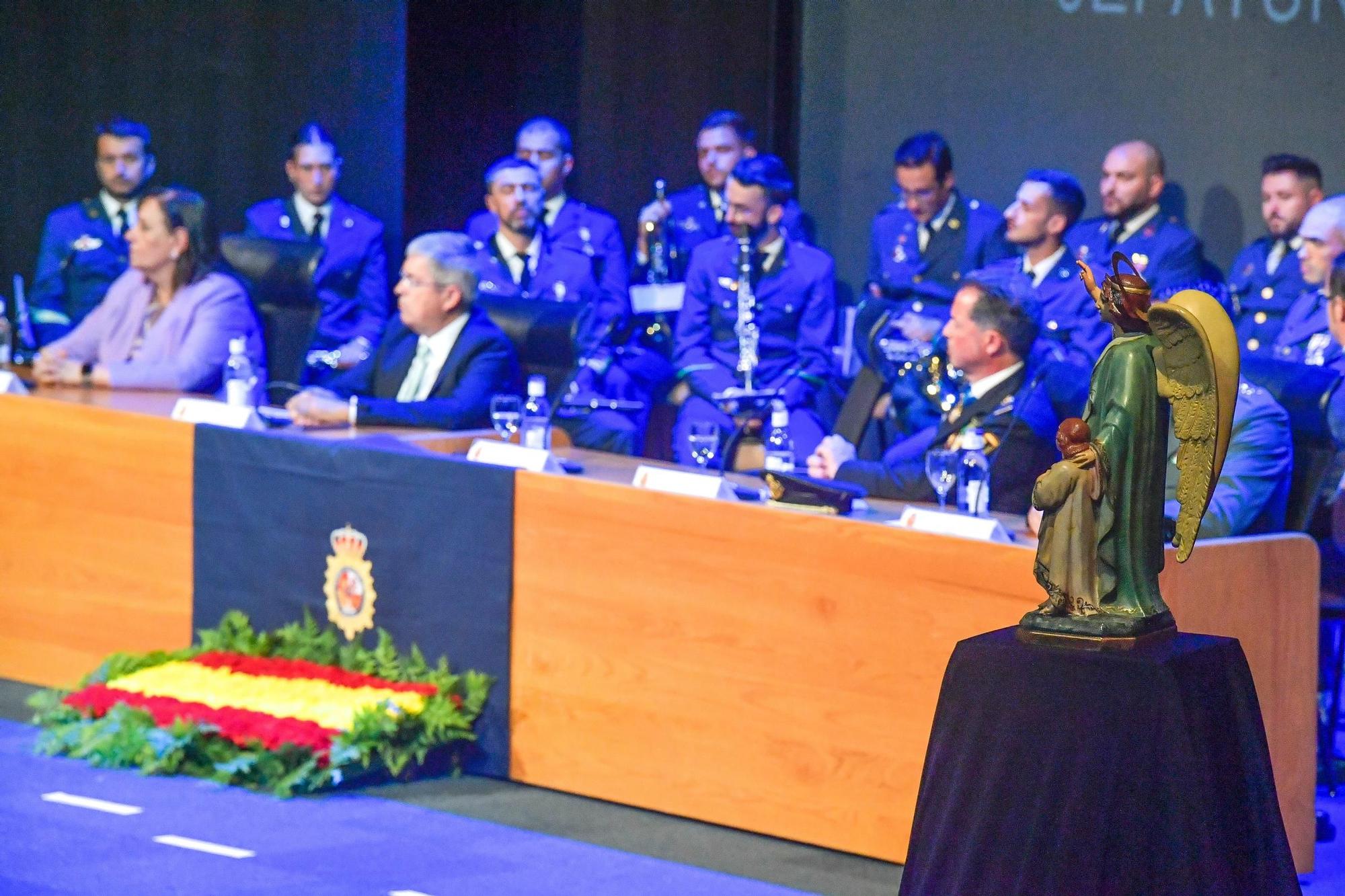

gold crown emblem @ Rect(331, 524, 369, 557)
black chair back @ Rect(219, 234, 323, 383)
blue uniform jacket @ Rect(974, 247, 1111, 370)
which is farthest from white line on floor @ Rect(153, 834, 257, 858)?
blue uniform jacket @ Rect(974, 247, 1111, 370)

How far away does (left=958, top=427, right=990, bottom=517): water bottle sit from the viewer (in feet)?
11.9

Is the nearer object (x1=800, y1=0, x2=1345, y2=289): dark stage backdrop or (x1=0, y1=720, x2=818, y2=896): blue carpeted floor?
(x1=0, y1=720, x2=818, y2=896): blue carpeted floor

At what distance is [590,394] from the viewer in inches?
225

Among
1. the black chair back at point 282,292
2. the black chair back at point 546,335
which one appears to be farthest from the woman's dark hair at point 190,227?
the black chair back at point 546,335

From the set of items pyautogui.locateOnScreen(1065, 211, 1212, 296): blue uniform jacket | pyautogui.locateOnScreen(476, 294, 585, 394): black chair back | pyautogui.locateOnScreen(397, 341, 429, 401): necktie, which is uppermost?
pyautogui.locateOnScreen(1065, 211, 1212, 296): blue uniform jacket

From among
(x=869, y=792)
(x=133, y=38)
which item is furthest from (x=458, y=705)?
(x=133, y=38)

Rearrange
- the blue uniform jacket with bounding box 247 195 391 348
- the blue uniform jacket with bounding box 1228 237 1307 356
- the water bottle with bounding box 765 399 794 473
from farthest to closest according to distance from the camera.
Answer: the blue uniform jacket with bounding box 247 195 391 348, the blue uniform jacket with bounding box 1228 237 1307 356, the water bottle with bounding box 765 399 794 473

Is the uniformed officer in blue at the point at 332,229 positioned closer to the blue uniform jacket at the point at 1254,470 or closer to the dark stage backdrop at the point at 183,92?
the dark stage backdrop at the point at 183,92

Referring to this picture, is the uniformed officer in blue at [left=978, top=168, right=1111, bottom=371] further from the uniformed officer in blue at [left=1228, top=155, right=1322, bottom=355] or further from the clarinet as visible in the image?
the clarinet

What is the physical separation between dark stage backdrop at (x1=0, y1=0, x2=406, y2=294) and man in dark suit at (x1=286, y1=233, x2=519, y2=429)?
3059 mm

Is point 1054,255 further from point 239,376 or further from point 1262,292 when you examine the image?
point 239,376

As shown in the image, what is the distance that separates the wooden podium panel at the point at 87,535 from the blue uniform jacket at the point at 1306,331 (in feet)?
9.47

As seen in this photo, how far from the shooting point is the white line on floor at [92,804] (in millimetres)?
3695

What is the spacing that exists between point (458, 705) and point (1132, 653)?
2000mm
